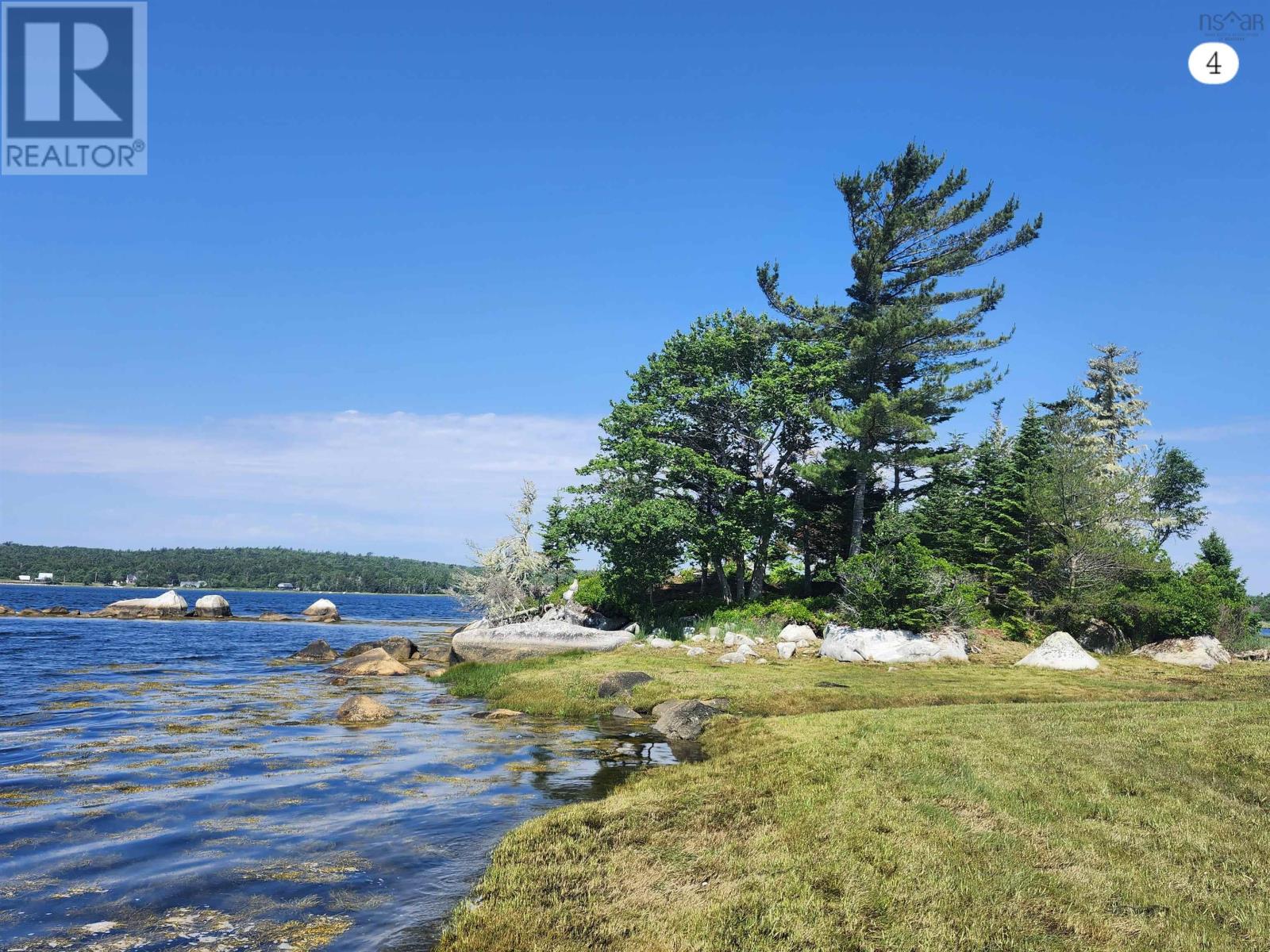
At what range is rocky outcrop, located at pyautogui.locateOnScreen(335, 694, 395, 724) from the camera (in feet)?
67.3

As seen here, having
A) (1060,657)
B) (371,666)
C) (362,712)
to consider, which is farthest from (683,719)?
(371,666)

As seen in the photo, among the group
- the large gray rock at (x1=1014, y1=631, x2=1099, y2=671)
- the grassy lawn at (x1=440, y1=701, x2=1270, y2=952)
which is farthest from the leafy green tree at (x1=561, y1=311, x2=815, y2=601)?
the grassy lawn at (x1=440, y1=701, x2=1270, y2=952)

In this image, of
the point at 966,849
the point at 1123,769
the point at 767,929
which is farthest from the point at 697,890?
the point at 1123,769

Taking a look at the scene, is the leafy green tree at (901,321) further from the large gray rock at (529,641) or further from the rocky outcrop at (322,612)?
the rocky outcrop at (322,612)

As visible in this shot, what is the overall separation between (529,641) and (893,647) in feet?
52.1

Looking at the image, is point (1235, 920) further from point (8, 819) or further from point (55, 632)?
point (55, 632)

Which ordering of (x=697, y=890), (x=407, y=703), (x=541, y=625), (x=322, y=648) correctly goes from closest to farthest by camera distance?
(x=697, y=890) < (x=407, y=703) < (x=541, y=625) < (x=322, y=648)

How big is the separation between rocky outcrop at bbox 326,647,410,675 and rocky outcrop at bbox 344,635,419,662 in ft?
5.87

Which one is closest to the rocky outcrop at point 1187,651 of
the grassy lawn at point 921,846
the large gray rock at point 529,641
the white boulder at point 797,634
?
the white boulder at point 797,634

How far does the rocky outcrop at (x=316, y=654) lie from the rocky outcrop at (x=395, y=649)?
101 cm

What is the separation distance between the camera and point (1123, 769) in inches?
462

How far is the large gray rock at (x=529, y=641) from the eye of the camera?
33531mm

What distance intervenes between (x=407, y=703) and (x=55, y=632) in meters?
43.6

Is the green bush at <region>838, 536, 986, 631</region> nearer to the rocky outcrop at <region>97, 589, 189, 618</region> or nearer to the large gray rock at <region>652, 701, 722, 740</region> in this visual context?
the large gray rock at <region>652, 701, 722, 740</region>
